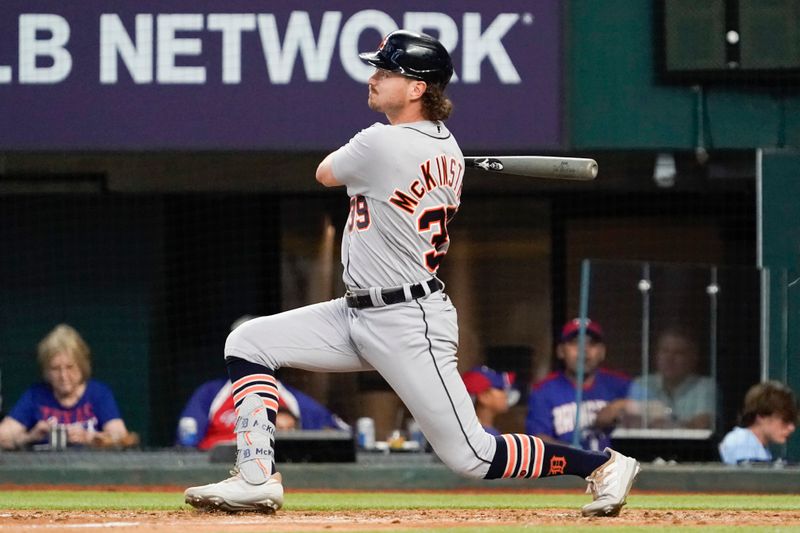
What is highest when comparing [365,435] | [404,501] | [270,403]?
[270,403]

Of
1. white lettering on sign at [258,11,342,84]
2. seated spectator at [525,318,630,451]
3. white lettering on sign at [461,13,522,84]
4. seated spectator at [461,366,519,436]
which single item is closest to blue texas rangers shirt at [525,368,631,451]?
seated spectator at [525,318,630,451]

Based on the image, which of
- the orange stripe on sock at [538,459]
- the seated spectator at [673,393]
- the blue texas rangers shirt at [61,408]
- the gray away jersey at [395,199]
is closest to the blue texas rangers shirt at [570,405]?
the seated spectator at [673,393]

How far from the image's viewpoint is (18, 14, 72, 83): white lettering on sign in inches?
407

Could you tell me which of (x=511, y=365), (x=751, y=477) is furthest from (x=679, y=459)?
(x=511, y=365)

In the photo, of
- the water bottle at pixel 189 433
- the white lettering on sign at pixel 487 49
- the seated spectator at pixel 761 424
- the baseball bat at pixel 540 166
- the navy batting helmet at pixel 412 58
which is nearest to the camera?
the navy batting helmet at pixel 412 58

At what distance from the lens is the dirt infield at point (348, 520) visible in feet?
16.4

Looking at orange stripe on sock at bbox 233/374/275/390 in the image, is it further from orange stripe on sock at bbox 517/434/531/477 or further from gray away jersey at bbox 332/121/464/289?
orange stripe on sock at bbox 517/434/531/477

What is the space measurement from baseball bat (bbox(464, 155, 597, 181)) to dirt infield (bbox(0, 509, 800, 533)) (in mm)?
1183

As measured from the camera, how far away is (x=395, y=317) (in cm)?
505

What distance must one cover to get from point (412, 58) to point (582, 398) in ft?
15.3

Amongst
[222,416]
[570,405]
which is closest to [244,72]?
[222,416]

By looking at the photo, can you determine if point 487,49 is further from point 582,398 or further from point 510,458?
point 510,458

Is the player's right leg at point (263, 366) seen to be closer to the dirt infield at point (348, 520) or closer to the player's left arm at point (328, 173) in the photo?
the dirt infield at point (348, 520)

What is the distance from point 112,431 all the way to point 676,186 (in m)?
4.44
